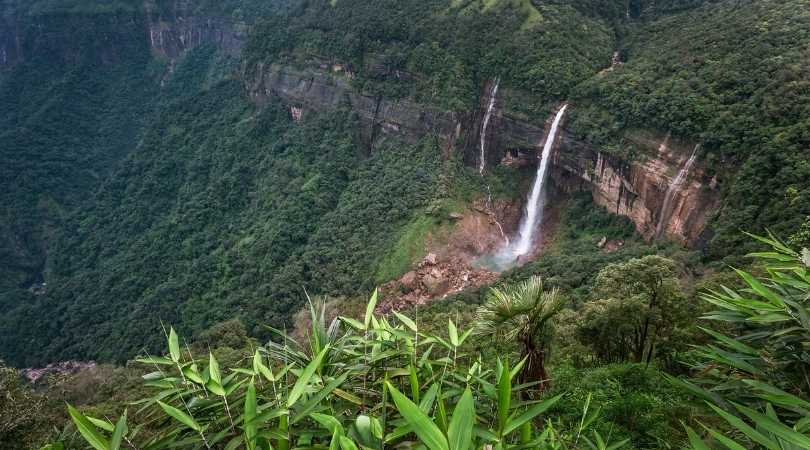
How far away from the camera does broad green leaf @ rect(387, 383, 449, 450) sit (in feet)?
7.21

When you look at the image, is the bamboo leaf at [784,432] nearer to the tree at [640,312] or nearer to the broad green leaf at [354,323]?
the broad green leaf at [354,323]

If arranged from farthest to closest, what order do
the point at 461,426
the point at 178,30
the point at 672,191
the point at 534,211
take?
the point at 178,30, the point at 534,211, the point at 672,191, the point at 461,426

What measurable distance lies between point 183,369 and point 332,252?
3503 cm

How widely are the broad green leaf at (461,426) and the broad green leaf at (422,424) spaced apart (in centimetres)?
7

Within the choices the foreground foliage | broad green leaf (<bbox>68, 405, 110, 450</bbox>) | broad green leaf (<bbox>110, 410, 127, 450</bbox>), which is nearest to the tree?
the foreground foliage

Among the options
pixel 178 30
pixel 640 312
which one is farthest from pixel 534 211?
pixel 178 30

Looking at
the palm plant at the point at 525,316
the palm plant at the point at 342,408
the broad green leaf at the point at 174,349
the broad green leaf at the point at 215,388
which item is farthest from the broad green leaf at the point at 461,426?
the palm plant at the point at 525,316

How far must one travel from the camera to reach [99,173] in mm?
84000

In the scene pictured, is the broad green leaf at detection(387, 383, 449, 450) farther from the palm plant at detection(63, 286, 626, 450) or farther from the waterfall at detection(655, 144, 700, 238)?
the waterfall at detection(655, 144, 700, 238)

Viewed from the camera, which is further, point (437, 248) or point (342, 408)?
point (437, 248)

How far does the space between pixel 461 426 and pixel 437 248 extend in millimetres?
33291

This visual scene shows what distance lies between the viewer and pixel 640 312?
12898 millimetres

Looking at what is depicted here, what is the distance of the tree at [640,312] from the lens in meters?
12.8

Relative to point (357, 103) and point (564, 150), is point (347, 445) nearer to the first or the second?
point (564, 150)
